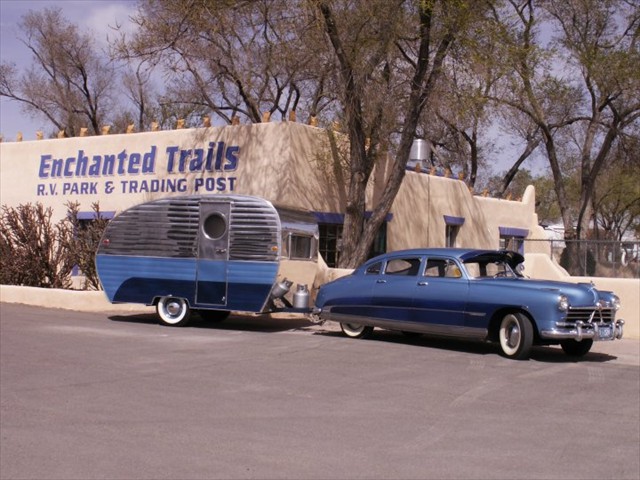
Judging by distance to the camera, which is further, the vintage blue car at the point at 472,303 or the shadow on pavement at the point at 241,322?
the shadow on pavement at the point at 241,322

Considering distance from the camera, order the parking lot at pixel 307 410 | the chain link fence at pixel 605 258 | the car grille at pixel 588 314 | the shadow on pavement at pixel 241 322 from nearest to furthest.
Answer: the parking lot at pixel 307 410, the car grille at pixel 588 314, the shadow on pavement at pixel 241 322, the chain link fence at pixel 605 258

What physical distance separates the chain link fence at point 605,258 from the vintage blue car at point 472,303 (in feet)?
37.5

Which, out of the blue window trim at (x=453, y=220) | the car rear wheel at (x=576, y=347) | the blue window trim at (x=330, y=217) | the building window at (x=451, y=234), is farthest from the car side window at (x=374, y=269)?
the building window at (x=451, y=234)

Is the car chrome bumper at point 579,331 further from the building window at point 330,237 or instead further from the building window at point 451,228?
the building window at point 451,228

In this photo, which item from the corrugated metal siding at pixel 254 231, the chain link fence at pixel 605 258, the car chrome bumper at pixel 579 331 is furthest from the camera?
the chain link fence at pixel 605 258

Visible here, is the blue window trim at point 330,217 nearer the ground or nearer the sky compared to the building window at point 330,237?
nearer the sky

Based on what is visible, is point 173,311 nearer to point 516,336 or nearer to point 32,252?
point 516,336

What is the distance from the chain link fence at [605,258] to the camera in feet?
80.2

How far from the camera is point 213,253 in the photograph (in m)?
15.7

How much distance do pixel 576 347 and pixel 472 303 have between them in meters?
1.95

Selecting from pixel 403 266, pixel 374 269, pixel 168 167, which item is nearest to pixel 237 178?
pixel 168 167

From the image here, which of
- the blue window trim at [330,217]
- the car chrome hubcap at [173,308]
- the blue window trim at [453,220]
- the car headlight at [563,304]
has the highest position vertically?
the blue window trim at [453,220]

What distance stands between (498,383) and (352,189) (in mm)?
10619

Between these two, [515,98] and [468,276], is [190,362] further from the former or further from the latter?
[515,98]
